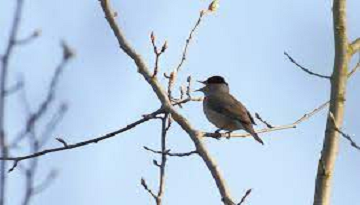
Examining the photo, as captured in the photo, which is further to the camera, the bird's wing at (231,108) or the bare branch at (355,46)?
the bird's wing at (231,108)

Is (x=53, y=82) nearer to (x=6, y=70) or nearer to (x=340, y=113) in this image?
(x=6, y=70)

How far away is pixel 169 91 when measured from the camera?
5895mm

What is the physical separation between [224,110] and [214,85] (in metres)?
1.02

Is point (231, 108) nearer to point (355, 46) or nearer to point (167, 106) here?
point (355, 46)

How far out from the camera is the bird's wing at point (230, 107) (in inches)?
394

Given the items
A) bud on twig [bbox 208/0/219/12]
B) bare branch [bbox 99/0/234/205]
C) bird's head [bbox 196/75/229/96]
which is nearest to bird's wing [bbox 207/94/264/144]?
bird's head [bbox 196/75/229/96]

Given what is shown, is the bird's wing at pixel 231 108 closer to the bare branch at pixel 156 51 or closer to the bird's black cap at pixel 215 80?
the bird's black cap at pixel 215 80

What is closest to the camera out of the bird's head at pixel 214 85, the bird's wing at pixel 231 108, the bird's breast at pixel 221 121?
the bird's wing at pixel 231 108

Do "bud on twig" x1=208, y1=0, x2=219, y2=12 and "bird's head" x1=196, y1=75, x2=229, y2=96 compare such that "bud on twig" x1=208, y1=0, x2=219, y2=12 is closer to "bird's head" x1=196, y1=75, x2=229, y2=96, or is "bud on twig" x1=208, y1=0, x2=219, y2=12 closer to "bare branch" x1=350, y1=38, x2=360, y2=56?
"bare branch" x1=350, y1=38, x2=360, y2=56

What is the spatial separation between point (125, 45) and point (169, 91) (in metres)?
0.42

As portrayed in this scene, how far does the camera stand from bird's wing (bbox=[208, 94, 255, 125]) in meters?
10.0

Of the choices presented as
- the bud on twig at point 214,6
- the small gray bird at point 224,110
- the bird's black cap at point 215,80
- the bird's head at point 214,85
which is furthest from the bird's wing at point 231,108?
the bud on twig at point 214,6

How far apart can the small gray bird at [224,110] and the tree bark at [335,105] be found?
3496 mm

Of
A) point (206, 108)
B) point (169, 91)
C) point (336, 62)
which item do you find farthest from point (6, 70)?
point (206, 108)
